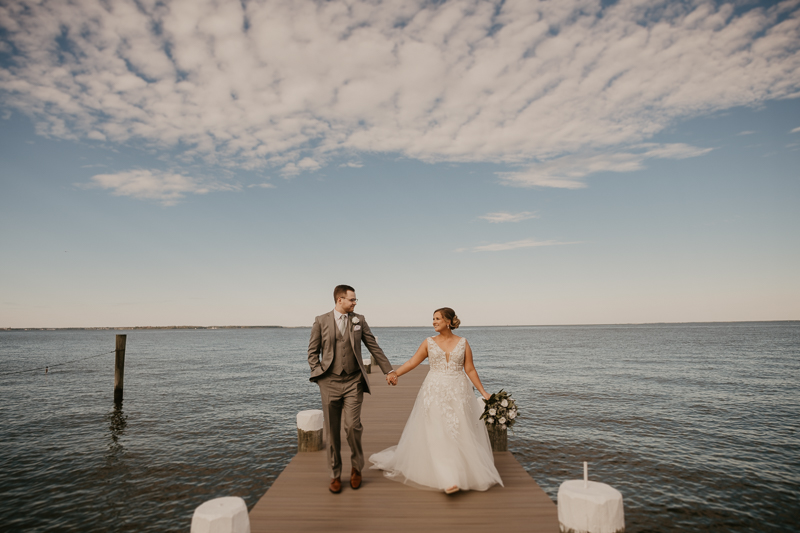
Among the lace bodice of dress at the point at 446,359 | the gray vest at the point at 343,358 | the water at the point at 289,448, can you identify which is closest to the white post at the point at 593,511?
the lace bodice of dress at the point at 446,359

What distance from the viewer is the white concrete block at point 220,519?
3275mm

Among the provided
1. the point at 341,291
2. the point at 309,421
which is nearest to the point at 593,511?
the point at 341,291

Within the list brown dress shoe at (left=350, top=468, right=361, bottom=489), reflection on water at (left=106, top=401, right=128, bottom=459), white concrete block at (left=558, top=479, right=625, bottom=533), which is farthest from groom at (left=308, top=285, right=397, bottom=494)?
reflection on water at (left=106, top=401, right=128, bottom=459)

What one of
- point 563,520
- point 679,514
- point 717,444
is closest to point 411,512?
point 563,520

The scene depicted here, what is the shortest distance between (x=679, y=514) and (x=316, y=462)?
19.3ft

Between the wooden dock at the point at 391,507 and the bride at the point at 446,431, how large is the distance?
0.16 m

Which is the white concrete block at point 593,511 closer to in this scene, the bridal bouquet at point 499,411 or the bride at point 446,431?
the bride at point 446,431

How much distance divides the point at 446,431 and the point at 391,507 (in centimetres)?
104

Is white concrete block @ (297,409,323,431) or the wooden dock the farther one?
white concrete block @ (297,409,323,431)

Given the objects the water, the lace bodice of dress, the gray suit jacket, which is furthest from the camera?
the water

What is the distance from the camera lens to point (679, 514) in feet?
22.6

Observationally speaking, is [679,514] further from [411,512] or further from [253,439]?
[253,439]

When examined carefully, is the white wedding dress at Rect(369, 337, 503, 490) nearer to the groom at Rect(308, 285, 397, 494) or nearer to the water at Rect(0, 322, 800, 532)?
the groom at Rect(308, 285, 397, 494)

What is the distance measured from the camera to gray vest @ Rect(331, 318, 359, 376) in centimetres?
509
